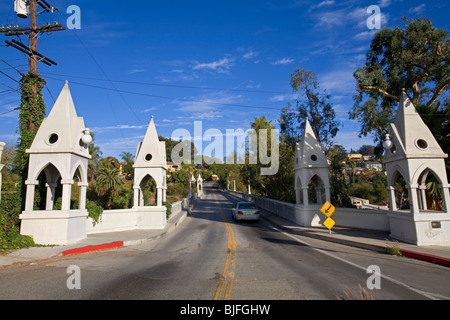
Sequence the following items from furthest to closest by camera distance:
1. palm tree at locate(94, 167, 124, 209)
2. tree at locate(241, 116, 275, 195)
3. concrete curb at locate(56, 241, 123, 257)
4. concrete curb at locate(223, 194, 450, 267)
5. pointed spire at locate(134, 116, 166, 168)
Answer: palm tree at locate(94, 167, 124, 209), tree at locate(241, 116, 275, 195), pointed spire at locate(134, 116, 166, 168), concrete curb at locate(56, 241, 123, 257), concrete curb at locate(223, 194, 450, 267)

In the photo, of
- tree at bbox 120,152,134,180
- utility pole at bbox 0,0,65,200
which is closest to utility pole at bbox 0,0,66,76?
utility pole at bbox 0,0,65,200

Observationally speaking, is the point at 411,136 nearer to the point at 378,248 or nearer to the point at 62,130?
the point at 378,248

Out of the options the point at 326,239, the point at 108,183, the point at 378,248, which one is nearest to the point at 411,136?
the point at 378,248

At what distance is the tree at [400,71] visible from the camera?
1548 centimetres

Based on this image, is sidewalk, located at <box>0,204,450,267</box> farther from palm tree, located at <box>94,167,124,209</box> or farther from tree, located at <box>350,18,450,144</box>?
palm tree, located at <box>94,167,124,209</box>

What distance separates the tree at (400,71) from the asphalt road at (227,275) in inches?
411

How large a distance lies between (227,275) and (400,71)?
17.7 m

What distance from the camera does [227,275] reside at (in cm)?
679

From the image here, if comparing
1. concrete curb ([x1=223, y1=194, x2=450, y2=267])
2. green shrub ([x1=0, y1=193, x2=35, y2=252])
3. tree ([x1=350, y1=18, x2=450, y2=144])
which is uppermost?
tree ([x1=350, y1=18, x2=450, y2=144])

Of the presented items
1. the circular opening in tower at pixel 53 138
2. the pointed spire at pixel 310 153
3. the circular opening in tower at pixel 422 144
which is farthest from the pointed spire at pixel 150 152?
the circular opening in tower at pixel 422 144

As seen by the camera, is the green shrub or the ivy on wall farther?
the ivy on wall

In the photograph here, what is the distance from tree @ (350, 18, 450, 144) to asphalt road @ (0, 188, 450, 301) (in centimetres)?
1044

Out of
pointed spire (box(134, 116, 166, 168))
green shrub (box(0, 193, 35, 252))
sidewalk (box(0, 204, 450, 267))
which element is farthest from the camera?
pointed spire (box(134, 116, 166, 168))

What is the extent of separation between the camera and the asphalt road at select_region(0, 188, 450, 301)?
17.6 ft
